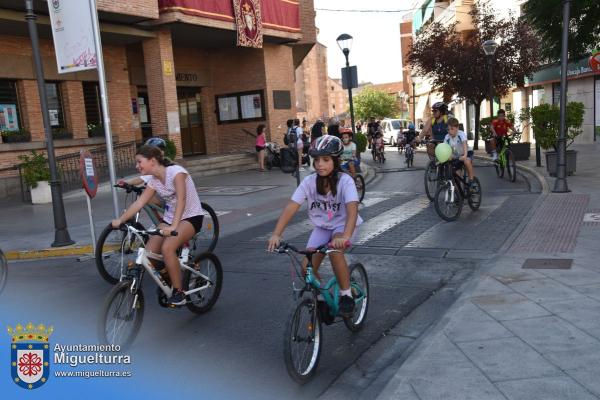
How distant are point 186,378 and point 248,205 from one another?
8.57m

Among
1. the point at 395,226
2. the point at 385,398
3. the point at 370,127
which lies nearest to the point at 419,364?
the point at 385,398

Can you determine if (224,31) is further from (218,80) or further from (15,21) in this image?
(15,21)

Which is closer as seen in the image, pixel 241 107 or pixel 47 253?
pixel 47 253

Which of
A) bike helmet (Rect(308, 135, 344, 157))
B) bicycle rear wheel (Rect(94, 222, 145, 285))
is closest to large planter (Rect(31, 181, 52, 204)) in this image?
bicycle rear wheel (Rect(94, 222, 145, 285))

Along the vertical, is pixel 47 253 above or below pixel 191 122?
below

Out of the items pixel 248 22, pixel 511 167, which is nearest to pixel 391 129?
pixel 248 22

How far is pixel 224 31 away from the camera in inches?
827

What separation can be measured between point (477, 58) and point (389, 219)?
18473 millimetres

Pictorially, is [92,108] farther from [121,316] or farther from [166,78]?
[121,316]

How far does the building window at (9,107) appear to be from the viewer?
56.4ft

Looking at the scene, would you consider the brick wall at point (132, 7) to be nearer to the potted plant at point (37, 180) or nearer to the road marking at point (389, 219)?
the potted plant at point (37, 180)

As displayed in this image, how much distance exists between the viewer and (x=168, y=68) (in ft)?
63.7

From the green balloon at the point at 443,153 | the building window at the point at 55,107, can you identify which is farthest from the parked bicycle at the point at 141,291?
the building window at the point at 55,107

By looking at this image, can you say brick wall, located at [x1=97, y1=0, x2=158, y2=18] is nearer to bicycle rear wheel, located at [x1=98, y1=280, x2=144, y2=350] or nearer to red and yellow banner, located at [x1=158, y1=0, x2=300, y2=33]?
red and yellow banner, located at [x1=158, y1=0, x2=300, y2=33]
